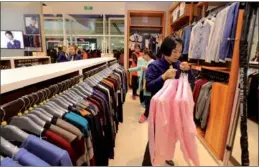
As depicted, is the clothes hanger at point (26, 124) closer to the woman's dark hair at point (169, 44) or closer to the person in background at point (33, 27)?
the woman's dark hair at point (169, 44)

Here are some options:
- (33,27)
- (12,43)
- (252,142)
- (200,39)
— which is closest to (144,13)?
(200,39)

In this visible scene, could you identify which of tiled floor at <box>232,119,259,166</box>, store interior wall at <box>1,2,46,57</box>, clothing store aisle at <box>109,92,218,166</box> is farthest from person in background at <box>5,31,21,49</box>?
tiled floor at <box>232,119,259,166</box>

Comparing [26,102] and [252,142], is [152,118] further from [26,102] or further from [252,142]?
[252,142]

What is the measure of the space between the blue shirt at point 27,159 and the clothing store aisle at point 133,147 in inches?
56.8

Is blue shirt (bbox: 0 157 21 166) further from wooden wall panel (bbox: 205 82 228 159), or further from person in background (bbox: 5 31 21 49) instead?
person in background (bbox: 5 31 21 49)

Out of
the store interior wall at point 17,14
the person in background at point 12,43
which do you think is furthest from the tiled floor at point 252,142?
the store interior wall at point 17,14

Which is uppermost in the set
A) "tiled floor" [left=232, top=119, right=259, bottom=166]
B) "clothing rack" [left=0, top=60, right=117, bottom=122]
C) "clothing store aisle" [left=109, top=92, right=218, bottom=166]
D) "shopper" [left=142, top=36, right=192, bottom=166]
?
"shopper" [left=142, top=36, right=192, bottom=166]

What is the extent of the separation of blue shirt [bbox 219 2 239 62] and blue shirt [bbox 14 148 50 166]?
1.90 meters

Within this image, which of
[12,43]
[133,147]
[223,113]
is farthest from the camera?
[12,43]

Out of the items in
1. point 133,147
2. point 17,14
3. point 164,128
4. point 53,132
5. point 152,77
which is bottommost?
point 133,147

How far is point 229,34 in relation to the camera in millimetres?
1839

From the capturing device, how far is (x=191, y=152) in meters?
1.02

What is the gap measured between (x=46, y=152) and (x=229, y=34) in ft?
6.43

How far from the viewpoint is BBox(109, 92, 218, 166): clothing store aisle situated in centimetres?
188
